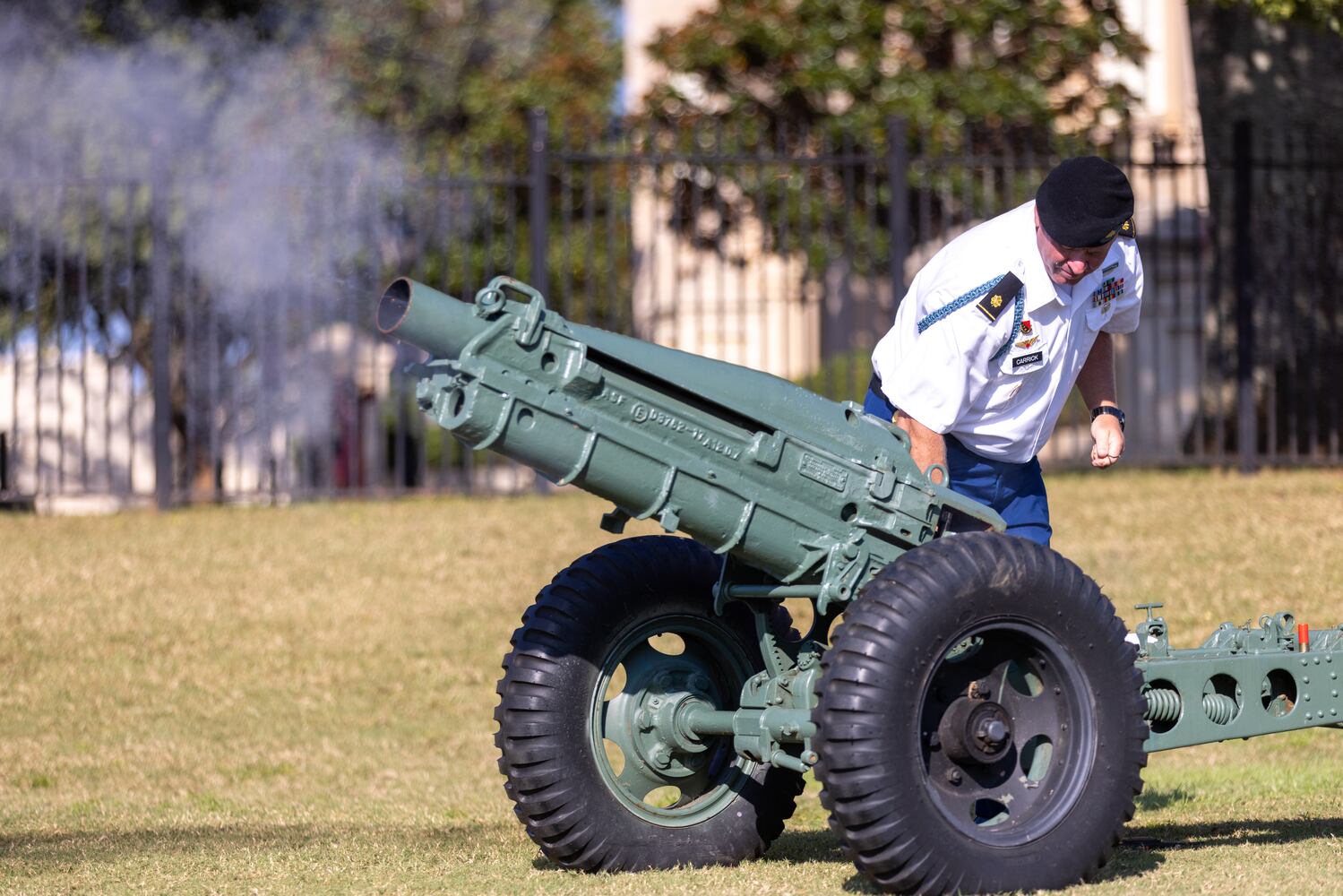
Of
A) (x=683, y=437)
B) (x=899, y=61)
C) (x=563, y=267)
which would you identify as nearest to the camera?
(x=683, y=437)

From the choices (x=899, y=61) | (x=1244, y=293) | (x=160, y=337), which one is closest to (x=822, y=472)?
(x=160, y=337)

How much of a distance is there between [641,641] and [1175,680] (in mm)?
1408

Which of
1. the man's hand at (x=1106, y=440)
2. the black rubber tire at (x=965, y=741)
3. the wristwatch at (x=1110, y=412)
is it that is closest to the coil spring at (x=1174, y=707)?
the black rubber tire at (x=965, y=741)

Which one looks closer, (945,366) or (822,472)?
(822,472)

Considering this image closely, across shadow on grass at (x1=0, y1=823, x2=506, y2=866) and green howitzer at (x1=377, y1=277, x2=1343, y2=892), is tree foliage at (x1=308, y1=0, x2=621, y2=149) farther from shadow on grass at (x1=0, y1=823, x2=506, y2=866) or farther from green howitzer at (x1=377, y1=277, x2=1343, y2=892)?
green howitzer at (x1=377, y1=277, x2=1343, y2=892)

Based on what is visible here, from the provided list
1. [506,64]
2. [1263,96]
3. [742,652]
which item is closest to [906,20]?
[1263,96]

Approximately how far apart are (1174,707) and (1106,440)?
0.81 meters

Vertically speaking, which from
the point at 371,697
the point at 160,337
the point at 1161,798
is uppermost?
the point at 160,337

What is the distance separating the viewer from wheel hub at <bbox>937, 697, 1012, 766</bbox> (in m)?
4.42

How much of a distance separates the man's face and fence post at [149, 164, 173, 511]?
8415mm

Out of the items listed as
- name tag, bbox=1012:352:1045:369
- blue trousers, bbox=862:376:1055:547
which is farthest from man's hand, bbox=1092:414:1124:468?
name tag, bbox=1012:352:1045:369

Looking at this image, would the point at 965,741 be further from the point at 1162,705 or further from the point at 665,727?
the point at 665,727

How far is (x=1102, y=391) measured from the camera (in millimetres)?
5344

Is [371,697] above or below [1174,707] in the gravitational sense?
below
